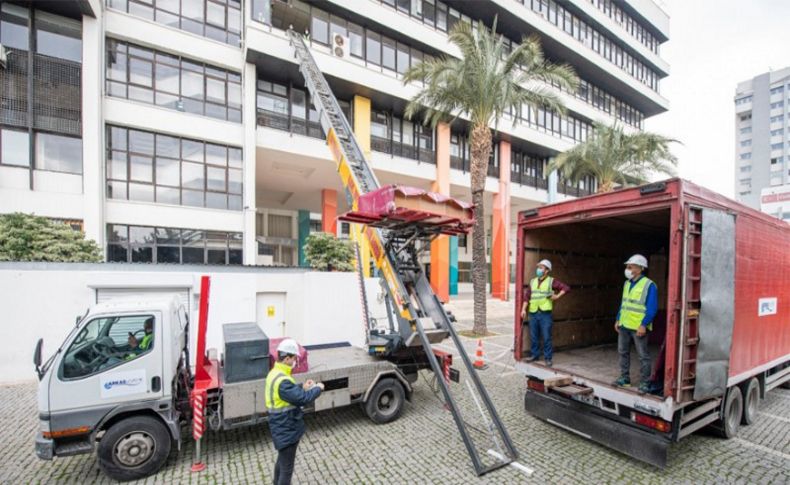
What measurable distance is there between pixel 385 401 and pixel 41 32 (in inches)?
648

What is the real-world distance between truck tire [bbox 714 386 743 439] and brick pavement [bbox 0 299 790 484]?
5.5 inches

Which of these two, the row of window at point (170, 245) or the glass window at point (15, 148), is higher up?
the glass window at point (15, 148)

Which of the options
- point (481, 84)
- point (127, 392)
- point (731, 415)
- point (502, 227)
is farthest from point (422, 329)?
point (502, 227)

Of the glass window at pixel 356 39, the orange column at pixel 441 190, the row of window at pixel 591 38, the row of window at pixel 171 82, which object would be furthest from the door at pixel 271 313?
the row of window at pixel 591 38

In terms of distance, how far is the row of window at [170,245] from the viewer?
13.5 metres

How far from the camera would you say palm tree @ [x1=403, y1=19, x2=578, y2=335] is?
1287 centimetres

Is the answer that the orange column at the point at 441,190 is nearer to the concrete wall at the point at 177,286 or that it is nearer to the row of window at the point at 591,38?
the concrete wall at the point at 177,286

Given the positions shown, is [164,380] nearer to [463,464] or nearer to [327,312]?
[463,464]

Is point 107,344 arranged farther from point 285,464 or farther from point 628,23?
point 628,23

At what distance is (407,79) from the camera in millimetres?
14164

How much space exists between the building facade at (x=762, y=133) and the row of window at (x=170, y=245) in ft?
279

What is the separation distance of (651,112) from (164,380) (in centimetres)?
4452

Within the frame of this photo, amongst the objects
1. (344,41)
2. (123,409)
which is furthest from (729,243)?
(344,41)

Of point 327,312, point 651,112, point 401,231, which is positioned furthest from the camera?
point 651,112
